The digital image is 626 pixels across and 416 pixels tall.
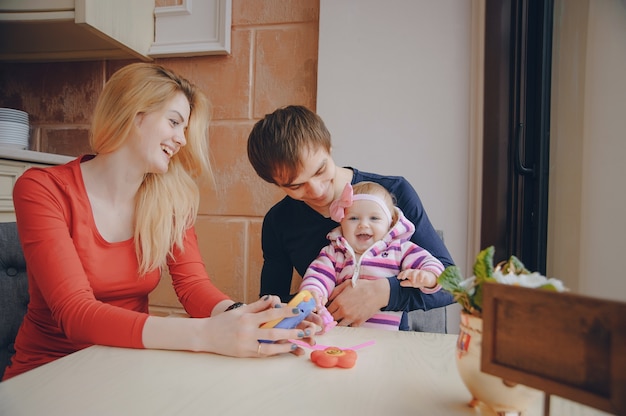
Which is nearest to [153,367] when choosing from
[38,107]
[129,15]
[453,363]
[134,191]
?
[453,363]

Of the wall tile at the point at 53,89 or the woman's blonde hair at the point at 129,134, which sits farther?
the wall tile at the point at 53,89

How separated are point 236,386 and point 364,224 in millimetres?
744

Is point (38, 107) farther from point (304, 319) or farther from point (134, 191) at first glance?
point (304, 319)

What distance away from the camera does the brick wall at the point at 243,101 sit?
188cm

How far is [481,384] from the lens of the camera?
533 millimetres

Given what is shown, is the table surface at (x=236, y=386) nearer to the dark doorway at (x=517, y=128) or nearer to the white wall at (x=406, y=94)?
the dark doorway at (x=517, y=128)

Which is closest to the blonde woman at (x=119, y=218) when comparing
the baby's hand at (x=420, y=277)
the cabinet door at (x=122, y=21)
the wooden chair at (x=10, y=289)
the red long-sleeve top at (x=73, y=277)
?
the red long-sleeve top at (x=73, y=277)

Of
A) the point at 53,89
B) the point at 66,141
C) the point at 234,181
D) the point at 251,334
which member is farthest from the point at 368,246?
the point at 53,89

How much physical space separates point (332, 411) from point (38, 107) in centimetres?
225

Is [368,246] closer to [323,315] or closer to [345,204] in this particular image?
[345,204]

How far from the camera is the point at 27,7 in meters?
1.69

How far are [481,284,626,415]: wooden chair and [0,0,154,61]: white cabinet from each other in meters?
1.84

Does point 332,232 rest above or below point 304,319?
above

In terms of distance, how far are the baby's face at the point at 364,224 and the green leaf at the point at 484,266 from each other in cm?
73
